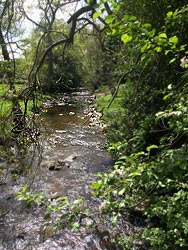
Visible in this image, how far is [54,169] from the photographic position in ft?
28.8

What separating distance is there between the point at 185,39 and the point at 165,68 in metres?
0.81

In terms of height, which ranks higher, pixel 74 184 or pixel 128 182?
pixel 128 182

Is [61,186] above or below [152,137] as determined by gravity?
below

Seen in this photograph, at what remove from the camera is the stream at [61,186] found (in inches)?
204

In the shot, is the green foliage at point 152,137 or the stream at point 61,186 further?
the stream at point 61,186

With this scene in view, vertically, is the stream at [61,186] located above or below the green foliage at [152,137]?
below

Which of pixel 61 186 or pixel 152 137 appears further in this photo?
pixel 61 186

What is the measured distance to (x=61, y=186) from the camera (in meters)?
7.53

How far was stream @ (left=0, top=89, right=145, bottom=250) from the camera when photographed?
5188mm

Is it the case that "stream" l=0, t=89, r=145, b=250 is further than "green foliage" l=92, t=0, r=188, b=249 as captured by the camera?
Yes

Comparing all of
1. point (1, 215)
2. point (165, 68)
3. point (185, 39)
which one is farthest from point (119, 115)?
point (1, 215)

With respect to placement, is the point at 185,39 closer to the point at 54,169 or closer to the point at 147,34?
the point at 147,34

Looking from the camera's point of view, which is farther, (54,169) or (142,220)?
(54,169)

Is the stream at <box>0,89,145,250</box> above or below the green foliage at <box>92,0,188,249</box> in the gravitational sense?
below
